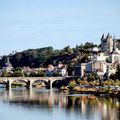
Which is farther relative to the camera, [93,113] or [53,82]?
[53,82]

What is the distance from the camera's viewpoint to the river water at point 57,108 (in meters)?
34.6

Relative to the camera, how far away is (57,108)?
39.4 meters

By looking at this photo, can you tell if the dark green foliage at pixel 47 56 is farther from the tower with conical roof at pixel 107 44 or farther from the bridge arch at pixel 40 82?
the bridge arch at pixel 40 82

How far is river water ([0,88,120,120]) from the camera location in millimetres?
34625

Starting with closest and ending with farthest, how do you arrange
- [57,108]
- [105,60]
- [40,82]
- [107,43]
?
[57,108] < [40,82] < [105,60] < [107,43]

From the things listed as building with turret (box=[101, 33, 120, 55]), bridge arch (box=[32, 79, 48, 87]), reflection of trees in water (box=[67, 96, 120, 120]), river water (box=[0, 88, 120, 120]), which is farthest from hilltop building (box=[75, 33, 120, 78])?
reflection of trees in water (box=[67, 96, 120, 120])

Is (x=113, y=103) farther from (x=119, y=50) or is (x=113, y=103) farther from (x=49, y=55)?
(x=49, y=55)

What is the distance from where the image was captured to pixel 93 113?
3566 centimetres

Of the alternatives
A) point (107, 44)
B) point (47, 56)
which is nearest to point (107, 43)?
point (107, 44)

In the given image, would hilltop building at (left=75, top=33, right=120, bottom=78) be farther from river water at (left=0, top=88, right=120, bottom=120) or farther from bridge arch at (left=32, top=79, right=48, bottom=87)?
river water at (left=0, top=88, right=120, bottom=120)

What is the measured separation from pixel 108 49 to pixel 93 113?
1981 inches

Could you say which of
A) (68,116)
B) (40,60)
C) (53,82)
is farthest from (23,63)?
(68,116)

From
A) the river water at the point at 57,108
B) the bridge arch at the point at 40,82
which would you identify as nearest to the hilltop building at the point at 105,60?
the bridge arch at the point at 40,82

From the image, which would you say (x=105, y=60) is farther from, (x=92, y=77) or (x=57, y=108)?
(x=57, y=108)
